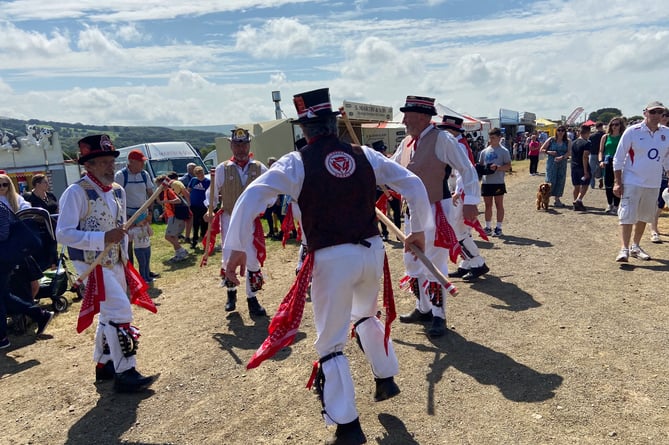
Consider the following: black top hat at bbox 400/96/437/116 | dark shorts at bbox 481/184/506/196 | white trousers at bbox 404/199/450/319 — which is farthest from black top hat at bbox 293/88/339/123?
dark shorts at bbox 481/184/506/196

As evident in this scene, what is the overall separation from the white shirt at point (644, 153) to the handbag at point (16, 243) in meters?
7.22

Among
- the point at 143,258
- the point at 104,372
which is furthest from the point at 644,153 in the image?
the point at 143,258

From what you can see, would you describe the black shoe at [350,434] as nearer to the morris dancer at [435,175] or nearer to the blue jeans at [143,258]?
the morris dancer at [435,175]

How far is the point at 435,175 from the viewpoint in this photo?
4.53 metres

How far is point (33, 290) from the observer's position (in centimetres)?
614

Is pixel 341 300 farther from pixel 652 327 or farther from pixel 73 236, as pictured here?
pixel 652 327

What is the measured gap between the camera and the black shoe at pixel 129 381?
156 inches

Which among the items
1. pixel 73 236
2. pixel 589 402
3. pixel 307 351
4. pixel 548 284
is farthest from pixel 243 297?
pixel 589 402

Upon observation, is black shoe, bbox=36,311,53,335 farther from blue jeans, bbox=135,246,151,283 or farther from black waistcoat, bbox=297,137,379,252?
black waistcoat, bbox=297,137,379,252

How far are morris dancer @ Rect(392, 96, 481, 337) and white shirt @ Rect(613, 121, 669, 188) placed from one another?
3.14 metres

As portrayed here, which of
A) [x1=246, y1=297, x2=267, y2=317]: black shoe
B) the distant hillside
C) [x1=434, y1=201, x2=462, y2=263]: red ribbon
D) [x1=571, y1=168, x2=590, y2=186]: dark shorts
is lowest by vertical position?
[x1=246, y1=297, x2=267, y2=317]: black shoe

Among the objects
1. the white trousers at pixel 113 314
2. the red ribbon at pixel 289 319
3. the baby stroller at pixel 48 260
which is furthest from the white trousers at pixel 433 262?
the baby stroller at pixel 48 260

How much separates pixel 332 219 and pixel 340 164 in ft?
1.05

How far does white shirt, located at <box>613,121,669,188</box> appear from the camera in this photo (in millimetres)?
6301
